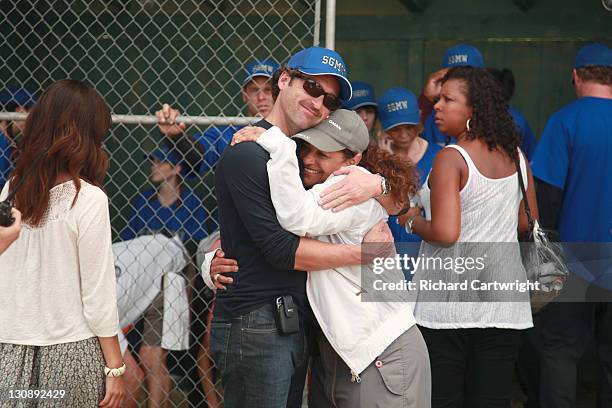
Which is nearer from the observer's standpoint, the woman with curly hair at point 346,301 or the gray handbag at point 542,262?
the woman with curly hair at point 346,301

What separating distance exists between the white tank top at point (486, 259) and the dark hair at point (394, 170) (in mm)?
585

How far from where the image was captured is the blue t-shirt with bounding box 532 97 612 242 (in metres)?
3.98

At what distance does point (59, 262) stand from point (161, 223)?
1949mm

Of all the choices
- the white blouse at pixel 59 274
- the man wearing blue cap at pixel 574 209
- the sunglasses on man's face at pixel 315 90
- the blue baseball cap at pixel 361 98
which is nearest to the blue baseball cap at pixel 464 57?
the blue baseball cap at pixel 361 98

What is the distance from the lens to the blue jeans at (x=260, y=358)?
2.63m

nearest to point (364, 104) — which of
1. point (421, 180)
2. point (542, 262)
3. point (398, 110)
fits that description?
point (398, 110)

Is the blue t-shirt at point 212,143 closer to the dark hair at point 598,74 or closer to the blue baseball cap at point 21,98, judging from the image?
the blue baseball cap at point 21,98

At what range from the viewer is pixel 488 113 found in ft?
11.4

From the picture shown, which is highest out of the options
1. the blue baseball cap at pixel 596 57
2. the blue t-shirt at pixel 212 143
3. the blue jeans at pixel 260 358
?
the blue baseball cap at pixel 596 57

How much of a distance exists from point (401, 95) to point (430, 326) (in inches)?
62.5

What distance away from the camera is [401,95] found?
180 inches

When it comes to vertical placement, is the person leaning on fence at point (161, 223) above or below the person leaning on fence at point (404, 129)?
below

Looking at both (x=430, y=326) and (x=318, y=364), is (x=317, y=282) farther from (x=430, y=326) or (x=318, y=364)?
(x=430, y=326)

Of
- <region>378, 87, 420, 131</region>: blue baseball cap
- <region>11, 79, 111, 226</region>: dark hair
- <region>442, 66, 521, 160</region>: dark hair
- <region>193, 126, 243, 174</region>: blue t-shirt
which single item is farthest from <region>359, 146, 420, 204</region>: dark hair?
<region>378, 87, 420, 131</region>: blue baseball cap
